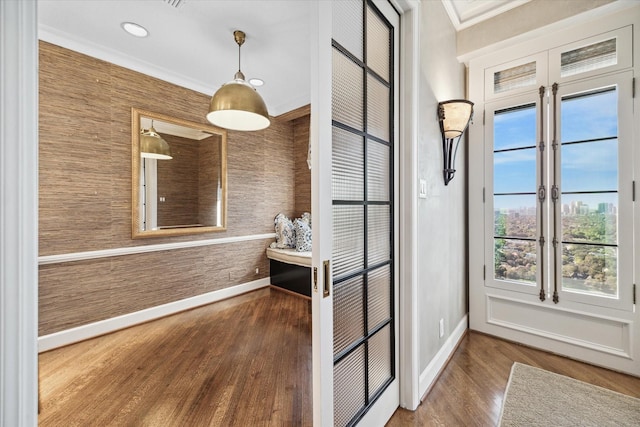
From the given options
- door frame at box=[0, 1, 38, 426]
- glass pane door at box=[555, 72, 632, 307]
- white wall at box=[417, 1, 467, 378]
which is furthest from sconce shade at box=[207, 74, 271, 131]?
glass pane door at box=[555, 72, 632, 307]

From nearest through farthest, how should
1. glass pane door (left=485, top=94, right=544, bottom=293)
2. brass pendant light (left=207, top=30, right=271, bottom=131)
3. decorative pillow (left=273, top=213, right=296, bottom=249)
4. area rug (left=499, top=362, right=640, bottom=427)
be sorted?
area rug (left=499, top=362, right=640, bottom=427) < brass pendant light (left=207, top=30, right=271, bottom=131) < glass pane door (left=485, top=94, right=544, bottom=293) < decorative pillow (left=273, top=213, right=296, bottom=249)

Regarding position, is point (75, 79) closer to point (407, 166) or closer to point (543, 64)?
point (407, 166)

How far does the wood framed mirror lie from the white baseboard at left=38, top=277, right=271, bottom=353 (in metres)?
0.83

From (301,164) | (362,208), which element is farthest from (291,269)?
(362,208)

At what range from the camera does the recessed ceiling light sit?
2234mm

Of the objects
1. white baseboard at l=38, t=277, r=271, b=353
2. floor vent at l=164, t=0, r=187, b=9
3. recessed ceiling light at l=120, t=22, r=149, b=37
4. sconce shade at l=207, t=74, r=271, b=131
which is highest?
recessed ceiling light at l=120, t=22, r=149, b=37

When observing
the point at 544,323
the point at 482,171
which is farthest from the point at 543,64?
the point at 544,323

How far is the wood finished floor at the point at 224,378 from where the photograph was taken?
156 cm

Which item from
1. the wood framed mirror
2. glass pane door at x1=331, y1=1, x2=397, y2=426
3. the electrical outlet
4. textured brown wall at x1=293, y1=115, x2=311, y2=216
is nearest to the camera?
glass pane door at x1=331, y1=1, x2=397, y2=426

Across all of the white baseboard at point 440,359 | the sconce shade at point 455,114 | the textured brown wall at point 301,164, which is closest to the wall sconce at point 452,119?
the sconce shade at point 455,114

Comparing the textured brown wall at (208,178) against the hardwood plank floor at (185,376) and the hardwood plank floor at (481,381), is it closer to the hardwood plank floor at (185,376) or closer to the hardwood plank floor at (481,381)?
the hardwood plank floor at (185,376)

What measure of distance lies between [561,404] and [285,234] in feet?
10.7

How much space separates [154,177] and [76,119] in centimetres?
81

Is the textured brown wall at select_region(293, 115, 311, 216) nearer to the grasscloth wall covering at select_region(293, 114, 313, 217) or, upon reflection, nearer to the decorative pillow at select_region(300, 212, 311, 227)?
the grasscloth wall covering at select_region(293, 114, 313, 217)
